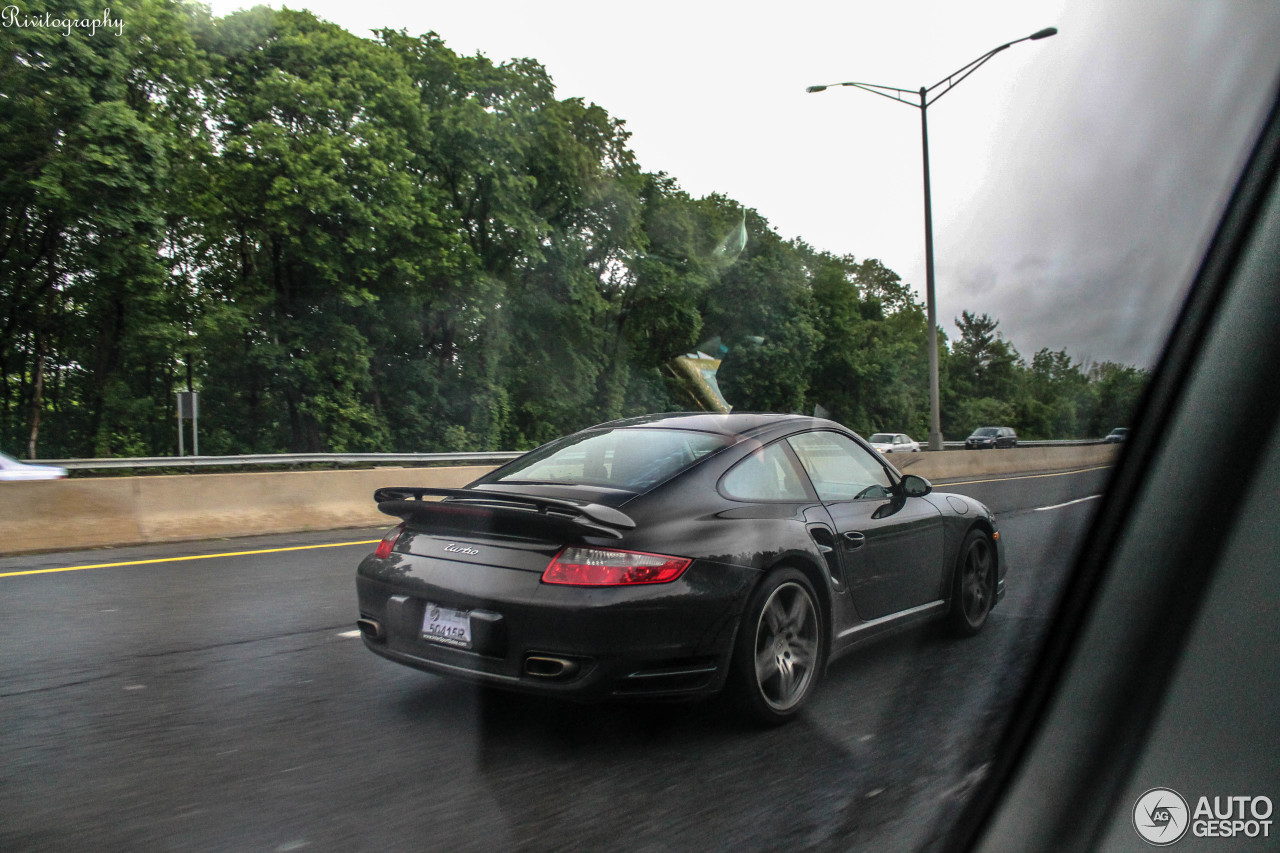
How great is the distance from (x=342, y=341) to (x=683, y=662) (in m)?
31.9

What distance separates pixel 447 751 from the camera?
3748 millimetres

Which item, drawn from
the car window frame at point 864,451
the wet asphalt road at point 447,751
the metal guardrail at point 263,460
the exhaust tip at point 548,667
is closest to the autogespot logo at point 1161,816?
the wet asphalt road at point 447,751

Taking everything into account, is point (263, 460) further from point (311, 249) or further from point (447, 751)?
point (447, 751)

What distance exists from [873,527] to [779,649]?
0.99 metres

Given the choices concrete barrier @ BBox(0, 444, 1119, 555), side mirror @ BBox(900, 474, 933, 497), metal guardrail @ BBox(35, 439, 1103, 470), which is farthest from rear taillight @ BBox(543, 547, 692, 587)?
metal guardrail @ BBox(35, 439, 1103, 470)

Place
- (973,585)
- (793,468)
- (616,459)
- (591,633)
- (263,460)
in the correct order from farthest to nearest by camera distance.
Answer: (263,460) → (973,585) → (793,468) → (616,459) → (591,633)

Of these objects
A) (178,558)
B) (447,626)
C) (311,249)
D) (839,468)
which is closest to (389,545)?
(447,626)

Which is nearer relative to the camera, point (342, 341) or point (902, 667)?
point (902, 667)

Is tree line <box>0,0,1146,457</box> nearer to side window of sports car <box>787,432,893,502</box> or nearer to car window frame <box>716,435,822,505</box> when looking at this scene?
side window of sports car <box>787,432,893,502</box>

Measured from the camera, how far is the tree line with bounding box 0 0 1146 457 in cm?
2828

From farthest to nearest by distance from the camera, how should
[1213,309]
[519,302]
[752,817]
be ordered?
[519,302], [752,817], [1213,309]

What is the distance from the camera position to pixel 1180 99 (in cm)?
207

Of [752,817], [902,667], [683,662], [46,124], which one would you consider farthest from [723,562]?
[46,124]

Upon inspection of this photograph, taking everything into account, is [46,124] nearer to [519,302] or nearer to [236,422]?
[236,422]
